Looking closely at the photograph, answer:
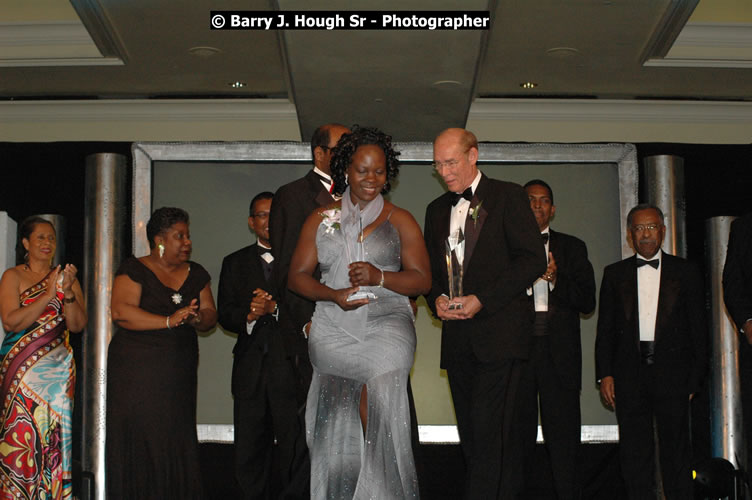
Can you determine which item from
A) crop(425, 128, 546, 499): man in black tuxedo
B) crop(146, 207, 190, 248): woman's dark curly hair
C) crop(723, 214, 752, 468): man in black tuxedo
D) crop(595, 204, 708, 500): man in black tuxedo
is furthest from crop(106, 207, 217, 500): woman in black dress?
crop(723, 214, 752, 468): man in black tuxedo

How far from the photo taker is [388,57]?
279 inches

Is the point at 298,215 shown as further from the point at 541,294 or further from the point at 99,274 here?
the point at 99,274

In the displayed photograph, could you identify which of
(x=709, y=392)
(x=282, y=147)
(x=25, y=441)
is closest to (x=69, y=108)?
(x=282, y=147)

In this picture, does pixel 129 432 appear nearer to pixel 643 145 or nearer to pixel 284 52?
pixel 284 52

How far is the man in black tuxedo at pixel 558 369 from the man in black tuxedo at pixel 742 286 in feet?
3.07

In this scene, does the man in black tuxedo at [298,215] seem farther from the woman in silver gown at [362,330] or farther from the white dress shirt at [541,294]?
the white dress shirt at [541,294]

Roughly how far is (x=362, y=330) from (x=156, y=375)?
1867mm

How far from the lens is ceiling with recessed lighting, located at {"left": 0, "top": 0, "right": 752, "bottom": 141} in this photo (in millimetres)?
6934

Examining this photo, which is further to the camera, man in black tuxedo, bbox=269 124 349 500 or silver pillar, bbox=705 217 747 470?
silver pillar, bbox=705 217 747 470

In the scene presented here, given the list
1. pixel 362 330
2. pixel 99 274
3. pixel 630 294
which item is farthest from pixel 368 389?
pixel 99 274

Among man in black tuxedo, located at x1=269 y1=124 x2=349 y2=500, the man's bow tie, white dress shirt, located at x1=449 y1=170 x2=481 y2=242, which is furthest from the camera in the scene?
the man's bow tie

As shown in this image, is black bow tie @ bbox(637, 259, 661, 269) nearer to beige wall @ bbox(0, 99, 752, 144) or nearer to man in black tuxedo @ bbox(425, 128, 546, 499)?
man in black tuxedo @ bbox(425, 128, 546, 499)

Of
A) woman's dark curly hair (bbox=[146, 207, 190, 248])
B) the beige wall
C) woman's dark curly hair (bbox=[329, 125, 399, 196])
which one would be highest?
the beige wall

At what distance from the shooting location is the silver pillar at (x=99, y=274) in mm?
6715
